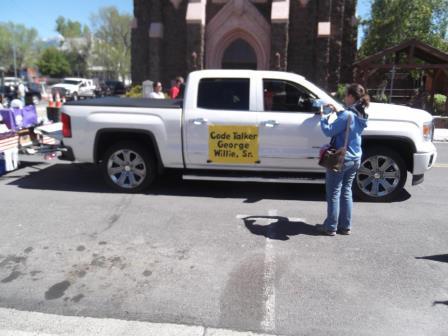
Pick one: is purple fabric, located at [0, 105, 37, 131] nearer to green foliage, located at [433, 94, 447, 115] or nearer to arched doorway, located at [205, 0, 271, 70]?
arched doorway, located at [205, 0, 271, 70]

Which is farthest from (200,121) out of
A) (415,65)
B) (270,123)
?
(415,65)

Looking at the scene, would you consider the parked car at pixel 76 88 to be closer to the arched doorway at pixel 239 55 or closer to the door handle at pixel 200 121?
the arched doorway at pixel 239 55

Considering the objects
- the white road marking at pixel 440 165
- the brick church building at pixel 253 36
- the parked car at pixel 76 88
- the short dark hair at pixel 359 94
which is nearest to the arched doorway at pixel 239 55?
the brick church building at pixel 253 36

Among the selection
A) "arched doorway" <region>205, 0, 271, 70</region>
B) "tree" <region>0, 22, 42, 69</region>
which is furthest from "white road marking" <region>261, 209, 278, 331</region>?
"tree" <region>0, 22, 42, 69</region>

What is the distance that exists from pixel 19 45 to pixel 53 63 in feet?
27.1

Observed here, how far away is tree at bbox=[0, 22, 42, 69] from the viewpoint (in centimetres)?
7756

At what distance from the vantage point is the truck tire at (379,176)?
6.12m

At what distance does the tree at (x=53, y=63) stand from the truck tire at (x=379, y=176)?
79778 millimetres

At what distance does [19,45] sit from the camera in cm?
8012

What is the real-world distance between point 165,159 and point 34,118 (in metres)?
3.98

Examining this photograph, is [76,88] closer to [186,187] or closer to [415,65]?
[415,65]

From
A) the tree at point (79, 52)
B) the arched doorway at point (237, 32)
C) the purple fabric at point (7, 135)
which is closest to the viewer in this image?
the purple fabric at point (7, 135)

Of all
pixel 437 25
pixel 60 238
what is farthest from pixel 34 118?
pixel 437 25

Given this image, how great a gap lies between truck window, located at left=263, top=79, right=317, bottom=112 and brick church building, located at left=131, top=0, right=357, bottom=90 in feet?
48.7
